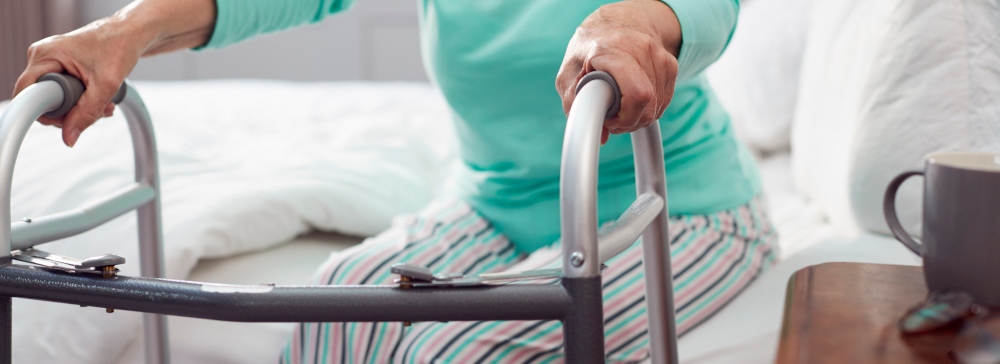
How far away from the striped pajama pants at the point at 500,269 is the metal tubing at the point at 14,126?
326mm

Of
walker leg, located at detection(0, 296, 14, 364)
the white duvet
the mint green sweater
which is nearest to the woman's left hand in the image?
the mint green sweater

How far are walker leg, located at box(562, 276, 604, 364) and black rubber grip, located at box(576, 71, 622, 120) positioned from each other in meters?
0.11

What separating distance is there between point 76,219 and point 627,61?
465 mm

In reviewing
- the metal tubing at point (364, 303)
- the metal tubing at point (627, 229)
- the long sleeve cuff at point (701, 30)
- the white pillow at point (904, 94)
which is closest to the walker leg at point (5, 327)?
the metal tubing at point (364, 303)

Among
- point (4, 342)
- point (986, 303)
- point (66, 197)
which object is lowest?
point (986, 303)

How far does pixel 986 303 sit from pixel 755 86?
3.71 ft

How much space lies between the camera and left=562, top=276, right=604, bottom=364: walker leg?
14.4 inches

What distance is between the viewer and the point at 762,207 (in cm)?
87

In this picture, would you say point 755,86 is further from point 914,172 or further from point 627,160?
point 914,172

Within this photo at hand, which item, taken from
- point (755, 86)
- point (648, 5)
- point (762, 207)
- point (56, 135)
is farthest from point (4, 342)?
point (755, 86)

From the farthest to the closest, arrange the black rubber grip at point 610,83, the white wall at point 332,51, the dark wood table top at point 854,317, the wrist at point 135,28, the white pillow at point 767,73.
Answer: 1. the white wall at point 332,51
2. the white pillow at point 767,73
3. the wrist at point 135,28
4. the black rubber grip at point 610,83
5. the dark wood table top at point 854,317

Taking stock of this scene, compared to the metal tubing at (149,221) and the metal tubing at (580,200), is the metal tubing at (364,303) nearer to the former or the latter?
the metal tubing at (580,200)

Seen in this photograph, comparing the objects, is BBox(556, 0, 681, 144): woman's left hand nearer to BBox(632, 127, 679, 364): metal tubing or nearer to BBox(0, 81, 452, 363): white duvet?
BBox(632, 127, 679, 364): metal tubing

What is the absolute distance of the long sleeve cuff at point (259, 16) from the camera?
752 millimetres
